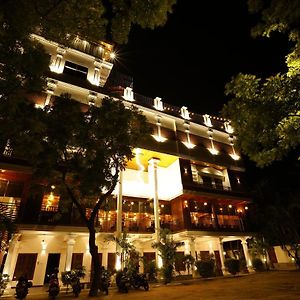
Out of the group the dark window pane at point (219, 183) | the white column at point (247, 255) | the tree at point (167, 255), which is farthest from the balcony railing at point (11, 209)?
the white column at point (247, 255)

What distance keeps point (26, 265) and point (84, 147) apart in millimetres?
10274

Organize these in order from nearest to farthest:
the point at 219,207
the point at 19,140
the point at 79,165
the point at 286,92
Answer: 1. the point at 286,92
2. the point at 19,140
3. the point at 79,165
4. the point at 219,207

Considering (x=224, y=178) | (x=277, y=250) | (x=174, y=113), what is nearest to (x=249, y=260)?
(x=277, y=250)

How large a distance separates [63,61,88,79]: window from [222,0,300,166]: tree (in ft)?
60.0

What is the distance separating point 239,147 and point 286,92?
217cm

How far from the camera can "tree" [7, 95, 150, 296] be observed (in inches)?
484

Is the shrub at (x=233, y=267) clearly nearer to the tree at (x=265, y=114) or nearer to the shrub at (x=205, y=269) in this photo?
the shrub at (x=205, y=269)

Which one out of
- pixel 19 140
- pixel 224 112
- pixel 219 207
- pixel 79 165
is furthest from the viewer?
pixel 219 207

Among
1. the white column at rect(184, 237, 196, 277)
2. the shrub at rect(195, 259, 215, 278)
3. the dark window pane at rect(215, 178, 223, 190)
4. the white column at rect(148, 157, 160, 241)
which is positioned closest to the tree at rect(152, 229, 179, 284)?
the white column at rect(148, 157, 160, 241)

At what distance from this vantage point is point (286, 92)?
6578 mm

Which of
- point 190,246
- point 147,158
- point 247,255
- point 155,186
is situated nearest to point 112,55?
point 147,158

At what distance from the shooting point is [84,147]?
507 inches

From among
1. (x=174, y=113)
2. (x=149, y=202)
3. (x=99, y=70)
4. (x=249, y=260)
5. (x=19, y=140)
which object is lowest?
(x=249, y=260)

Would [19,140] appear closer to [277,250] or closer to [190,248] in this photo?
[190,248]
